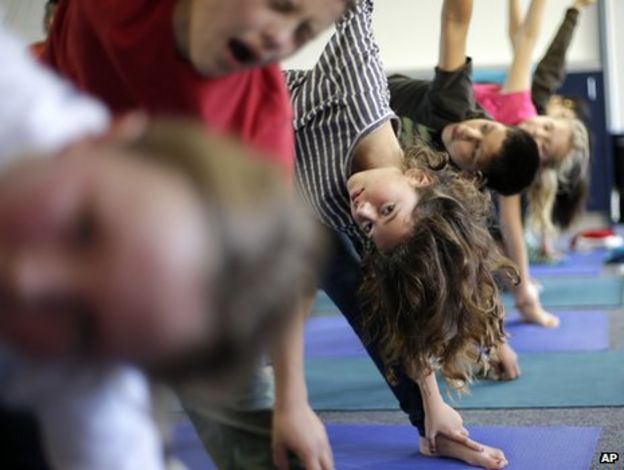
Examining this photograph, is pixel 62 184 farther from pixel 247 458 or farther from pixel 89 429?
pixel 247 458

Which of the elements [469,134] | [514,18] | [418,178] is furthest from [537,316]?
[418,178]

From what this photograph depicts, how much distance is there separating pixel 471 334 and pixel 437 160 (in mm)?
534

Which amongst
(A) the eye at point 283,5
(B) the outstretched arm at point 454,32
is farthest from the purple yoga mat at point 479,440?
(A) the eye at point 283,5

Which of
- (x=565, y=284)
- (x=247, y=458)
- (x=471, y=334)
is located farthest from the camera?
(x=565, y=284)

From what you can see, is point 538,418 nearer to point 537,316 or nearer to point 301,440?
point 537,316

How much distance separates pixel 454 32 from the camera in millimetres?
3344

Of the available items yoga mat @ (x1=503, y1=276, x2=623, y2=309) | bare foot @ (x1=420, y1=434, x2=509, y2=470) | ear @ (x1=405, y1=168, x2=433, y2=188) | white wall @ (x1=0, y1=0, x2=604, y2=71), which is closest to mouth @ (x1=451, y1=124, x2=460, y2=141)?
ear @ (x1=405, y1=168, x2=433, y2=188)

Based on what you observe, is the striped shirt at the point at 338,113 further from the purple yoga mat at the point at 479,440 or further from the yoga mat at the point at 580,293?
the yoga mat at the point at 580,293

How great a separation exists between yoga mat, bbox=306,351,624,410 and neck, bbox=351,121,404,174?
3.64 ft

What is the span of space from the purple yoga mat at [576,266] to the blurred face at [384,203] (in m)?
3.55

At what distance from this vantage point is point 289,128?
1.64m

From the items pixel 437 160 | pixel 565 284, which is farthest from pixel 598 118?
pixel 437 160

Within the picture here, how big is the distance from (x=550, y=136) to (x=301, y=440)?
3138 millimetres

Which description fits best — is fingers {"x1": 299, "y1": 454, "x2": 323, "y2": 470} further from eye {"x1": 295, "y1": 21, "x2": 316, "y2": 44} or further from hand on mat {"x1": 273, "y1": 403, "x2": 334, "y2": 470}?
eye {"x1": 295, "y1": 21, "x2": 316, "y2": 44}
